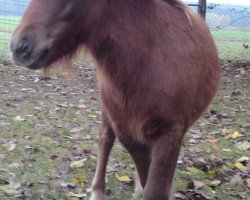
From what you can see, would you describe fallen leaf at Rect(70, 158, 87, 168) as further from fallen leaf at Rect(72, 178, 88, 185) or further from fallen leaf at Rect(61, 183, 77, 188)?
fallen leaf at Rect(61, 183, 77, 188)

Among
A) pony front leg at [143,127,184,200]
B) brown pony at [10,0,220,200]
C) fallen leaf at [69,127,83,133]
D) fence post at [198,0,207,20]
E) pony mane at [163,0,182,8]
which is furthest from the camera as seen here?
fence post at [198,0,207,20]

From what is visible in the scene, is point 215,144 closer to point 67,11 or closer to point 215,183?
point 215,183

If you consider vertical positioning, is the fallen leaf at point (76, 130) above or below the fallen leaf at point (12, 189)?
below

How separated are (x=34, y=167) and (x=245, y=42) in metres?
11.0

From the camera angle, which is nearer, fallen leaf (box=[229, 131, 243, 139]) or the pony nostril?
the pony nostril

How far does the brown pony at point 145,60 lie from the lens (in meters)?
2.81

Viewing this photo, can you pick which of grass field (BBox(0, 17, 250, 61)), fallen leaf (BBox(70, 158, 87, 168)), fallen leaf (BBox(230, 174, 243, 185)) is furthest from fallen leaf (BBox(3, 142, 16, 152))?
grass field (BBox(0, 17, 250, 61))

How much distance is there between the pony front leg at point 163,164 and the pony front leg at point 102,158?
0.79 metres

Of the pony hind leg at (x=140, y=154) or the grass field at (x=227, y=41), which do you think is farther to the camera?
the grass field at (x=227, y=41)

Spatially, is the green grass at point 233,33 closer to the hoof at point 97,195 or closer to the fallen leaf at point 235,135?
the fallen leaf at point 235,135

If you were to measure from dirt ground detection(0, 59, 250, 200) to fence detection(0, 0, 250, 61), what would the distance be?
3853 mm

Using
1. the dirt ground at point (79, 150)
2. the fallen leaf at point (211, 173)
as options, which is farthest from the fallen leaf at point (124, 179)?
the fallen leaf at point (211, 173)

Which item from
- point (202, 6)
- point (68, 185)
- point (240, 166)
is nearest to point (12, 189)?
point (68, 185)

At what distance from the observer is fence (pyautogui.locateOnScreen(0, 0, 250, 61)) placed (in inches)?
435
